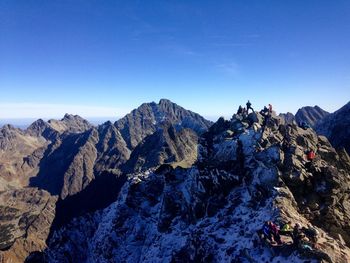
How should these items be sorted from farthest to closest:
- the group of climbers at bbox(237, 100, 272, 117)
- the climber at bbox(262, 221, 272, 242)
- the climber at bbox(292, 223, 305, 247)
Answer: the group of climbers at bbox(237, 100, 272, 117) < the climber at bbox(262, 221, 272, 242) < the climber at bbox(292, 223, 305, 247)

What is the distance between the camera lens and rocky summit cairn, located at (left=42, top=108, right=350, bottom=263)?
4112 cm

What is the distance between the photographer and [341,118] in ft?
548

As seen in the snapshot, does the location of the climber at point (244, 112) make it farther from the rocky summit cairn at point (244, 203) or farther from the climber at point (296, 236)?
the climber at point (296, 236)

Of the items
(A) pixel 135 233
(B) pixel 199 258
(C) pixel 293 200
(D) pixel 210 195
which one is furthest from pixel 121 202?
(C) pixel 293 200

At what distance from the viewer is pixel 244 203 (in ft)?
157

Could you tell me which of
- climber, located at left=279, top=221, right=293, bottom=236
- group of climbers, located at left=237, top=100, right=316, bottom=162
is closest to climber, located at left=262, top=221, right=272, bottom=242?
climber, located at left=279, top=221, right=293, bottom=236

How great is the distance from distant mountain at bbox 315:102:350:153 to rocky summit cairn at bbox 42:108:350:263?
3508 inches

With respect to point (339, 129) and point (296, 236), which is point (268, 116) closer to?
point (296, 236)

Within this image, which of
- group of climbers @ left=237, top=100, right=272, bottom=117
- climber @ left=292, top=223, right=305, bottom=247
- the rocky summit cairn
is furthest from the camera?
group of climbers @ left=237, top=100, right=272, bottom=117

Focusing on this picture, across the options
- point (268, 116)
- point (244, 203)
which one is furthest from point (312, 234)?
point (268, 116)

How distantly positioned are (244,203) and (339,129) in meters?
128

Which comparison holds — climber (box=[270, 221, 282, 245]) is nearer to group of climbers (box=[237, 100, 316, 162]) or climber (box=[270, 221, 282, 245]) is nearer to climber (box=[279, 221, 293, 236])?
climber (box=[279, 221, 293, 236])

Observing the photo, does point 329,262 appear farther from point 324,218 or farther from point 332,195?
point 332,195

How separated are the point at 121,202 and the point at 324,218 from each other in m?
50.6
